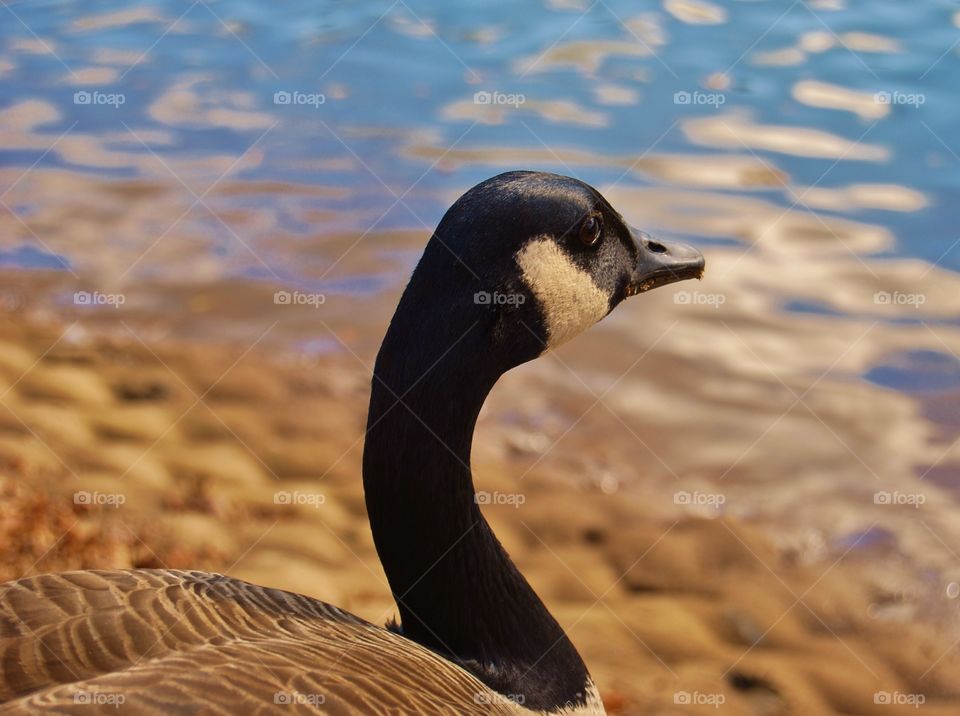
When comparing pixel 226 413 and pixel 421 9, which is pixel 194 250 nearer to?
pixel 226 413

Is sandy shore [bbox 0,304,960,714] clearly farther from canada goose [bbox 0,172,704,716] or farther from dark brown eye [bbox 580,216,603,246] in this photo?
dark brown eye [bbox 580,216,603,246]

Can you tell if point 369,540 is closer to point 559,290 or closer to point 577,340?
point 559,290

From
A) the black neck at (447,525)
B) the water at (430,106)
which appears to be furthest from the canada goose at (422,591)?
the water at (430,106)

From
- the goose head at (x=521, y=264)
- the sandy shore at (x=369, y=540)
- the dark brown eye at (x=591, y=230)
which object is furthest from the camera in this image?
the sandy shore at (x=369, y=540)

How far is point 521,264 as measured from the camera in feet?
10.0

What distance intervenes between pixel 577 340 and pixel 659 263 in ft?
12.3

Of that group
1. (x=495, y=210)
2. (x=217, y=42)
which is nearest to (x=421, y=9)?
(x=217, y=42)

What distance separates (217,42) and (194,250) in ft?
16.6

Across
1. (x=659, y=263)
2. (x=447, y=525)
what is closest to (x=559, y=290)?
(x=659, y=263)

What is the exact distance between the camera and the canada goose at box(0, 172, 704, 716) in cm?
248

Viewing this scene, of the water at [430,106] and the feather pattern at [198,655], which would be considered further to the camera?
the water at [430,106]

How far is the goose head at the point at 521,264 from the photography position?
9.79 feet

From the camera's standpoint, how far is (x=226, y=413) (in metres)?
6.27

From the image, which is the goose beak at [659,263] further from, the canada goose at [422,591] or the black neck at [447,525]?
the black neck at [447,525]
